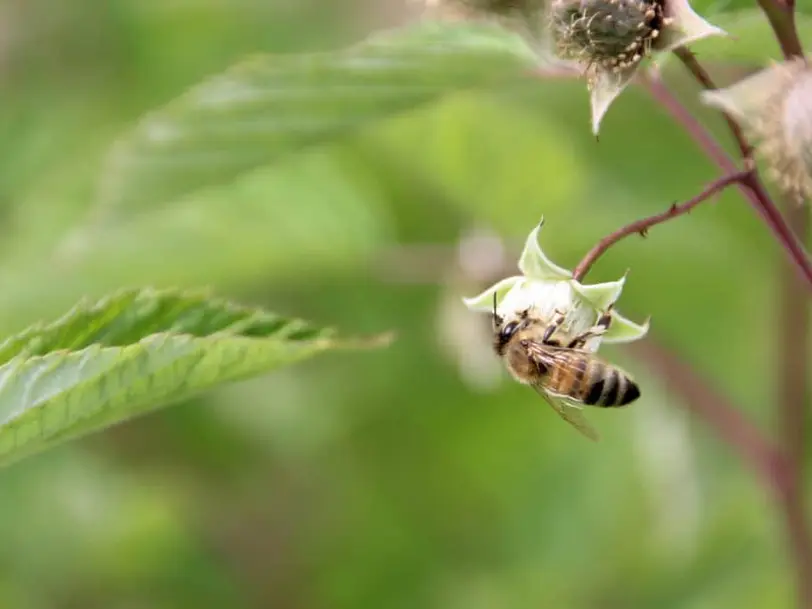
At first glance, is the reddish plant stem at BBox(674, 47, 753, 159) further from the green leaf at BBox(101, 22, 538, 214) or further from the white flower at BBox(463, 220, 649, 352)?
the green leaf at BBox(101, 22, 538, 214)

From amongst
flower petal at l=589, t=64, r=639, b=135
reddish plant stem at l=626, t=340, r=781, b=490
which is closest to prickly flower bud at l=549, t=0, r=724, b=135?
flower petal at l=589, t=64, r=639, b=135

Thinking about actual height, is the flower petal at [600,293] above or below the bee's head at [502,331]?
above

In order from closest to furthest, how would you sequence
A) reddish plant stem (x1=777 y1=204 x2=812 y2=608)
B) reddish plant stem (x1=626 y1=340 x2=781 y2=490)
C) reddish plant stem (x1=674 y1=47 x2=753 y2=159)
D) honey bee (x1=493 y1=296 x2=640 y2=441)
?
reddish plant stem (x1=674 y1=47 x2=753 y2=159), honey bee (x1=493 y1=296 x2=640 y2=441), reddish plant stem (x1=777 y1=204 x2=812 y2=608), reddish plant stem (x1=626 y1=340 x2=781 y2=490)

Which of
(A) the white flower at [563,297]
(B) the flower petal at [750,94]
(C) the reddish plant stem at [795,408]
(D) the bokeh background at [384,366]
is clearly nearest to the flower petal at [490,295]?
(A) the white flower at [563,297]

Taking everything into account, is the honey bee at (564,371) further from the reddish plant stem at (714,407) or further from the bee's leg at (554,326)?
the reddish plant stem at (714,407)

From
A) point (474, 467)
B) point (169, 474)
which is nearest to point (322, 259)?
point (474, 467)

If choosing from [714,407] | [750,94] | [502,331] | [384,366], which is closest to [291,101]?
[502,331]
